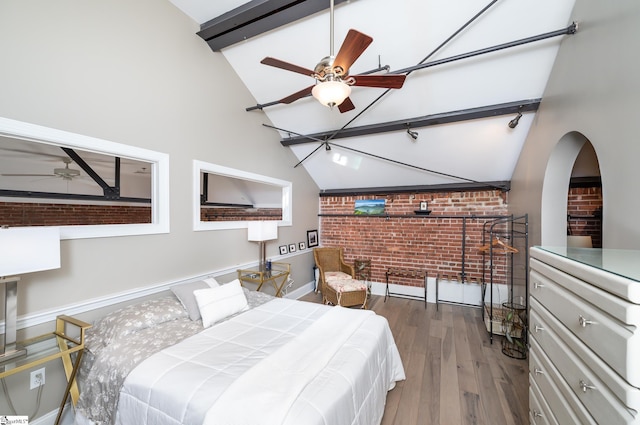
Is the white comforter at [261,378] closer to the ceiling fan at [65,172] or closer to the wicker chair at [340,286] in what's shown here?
the wicker chair at [340,286]

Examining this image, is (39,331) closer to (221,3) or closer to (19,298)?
(19,298)

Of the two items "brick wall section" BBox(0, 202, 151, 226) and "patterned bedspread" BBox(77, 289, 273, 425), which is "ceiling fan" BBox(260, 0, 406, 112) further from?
"brick wall section" BBox(0, 202, 151, 226)

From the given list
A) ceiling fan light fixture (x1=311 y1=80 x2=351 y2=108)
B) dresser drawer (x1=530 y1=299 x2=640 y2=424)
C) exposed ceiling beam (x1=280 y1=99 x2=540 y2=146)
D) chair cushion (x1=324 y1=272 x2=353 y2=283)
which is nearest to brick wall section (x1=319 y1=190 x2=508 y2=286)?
chair cushion (x1=324 y1=272 x2=353 y2=283)

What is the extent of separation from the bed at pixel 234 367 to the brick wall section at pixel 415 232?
2.81 metres

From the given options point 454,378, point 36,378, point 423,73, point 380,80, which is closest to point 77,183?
point 36,378

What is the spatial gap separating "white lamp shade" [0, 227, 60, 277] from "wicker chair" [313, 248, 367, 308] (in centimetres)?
315

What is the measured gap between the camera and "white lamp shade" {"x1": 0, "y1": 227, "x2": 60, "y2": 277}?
140cm

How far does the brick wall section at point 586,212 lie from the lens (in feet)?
10.8

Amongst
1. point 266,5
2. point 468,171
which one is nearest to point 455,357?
point 468,171

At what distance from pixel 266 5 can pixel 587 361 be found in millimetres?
3225

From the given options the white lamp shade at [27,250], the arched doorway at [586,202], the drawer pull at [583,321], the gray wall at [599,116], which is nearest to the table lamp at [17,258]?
the white lamp shade at [27,250]

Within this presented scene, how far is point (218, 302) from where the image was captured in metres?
2.28

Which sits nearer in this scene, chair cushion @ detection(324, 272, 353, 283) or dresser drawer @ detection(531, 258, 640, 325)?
dresser drawer @ detection(531, 258, 640, 325)

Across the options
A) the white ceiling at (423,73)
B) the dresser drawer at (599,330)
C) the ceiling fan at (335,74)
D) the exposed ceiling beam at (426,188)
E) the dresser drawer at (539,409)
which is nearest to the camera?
the dresser drawer at (599,330)
